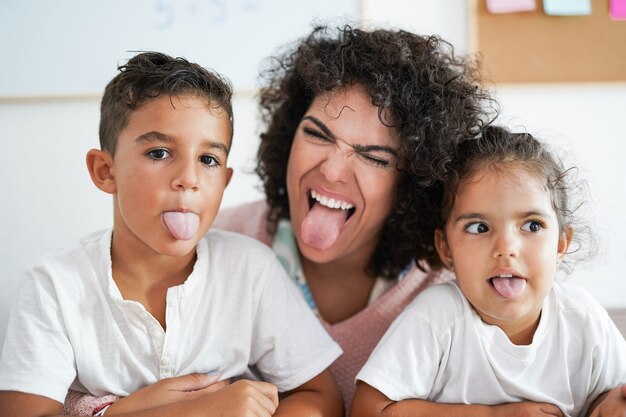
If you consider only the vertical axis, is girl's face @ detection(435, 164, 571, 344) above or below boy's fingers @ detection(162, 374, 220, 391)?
above

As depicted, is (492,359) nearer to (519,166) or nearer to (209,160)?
(519,166)

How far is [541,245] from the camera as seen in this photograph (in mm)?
1114

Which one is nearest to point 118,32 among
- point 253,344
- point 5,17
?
point 5,17

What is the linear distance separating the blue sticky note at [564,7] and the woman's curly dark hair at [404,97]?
1.89 ft

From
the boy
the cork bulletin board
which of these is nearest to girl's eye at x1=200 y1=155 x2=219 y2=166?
the boy

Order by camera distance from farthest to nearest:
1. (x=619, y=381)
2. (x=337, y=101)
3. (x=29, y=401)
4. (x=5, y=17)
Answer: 1. (x=5, y=17)
2. (x=337, y=101)
3. (x=619, y=381)
4. (x=29, y=401)

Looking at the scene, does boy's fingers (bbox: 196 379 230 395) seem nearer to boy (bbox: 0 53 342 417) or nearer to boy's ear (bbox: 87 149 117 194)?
boy (bbox: 0 53 342 417)

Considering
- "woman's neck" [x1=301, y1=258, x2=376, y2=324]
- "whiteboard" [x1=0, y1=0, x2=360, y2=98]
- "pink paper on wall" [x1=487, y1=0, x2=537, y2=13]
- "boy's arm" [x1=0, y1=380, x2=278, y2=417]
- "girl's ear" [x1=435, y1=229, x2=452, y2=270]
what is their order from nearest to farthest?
"boy's arm" [x1=0, y1=380, x2=278, y2=417], "girl's ear" [x1=435, y1=229, x2=452, y2=270], "woman's neck" [x1=301, y1=258, x2=376, y2=324], "whiteboard" [x1=0, y1=0, x2=360, y2=98], "pink paper on wall" [x1=487, y1=0, x2=537, y2=13]

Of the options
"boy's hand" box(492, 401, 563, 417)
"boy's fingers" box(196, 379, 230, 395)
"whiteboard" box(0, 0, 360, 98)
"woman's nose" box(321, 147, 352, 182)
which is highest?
"whiteboard" box(0, 0, 360, 98)

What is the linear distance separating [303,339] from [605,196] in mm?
1213

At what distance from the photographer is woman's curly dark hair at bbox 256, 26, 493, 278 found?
1249 millimetres

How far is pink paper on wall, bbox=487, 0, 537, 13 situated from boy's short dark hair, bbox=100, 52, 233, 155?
102 cm

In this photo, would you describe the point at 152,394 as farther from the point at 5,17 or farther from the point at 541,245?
the point at 5,17

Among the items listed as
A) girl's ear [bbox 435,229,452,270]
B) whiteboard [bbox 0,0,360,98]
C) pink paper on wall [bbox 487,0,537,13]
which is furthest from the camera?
pink paper on wall [bbox 487,0,537,13]
